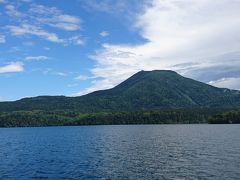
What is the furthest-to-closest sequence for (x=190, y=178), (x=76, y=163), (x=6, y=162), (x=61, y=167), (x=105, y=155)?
(x=105, y=155), (x=6, y=162), (x=76, y=163), (x=61, y=167), (x=190, y=178)

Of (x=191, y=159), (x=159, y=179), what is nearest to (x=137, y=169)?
(x=159, y=179)

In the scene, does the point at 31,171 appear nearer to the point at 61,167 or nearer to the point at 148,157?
the point at 61,167

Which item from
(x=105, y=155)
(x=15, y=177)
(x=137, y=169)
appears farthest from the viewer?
(x=105, y=155)

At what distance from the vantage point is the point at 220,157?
92312 mm

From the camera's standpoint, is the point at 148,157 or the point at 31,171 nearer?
the point at 31,171

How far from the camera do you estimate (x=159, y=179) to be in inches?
2625

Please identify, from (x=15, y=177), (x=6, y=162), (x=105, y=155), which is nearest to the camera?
(x=15, y=177)

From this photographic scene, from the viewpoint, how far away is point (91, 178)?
69.2m

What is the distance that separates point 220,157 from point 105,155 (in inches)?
1343

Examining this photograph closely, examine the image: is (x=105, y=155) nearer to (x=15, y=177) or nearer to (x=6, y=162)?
(x=6, y=162)

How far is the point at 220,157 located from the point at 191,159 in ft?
27.9

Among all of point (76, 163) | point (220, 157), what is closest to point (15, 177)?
point (76, 163)

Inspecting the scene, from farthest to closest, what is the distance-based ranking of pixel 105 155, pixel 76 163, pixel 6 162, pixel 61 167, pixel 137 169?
pixel 105 155 < pixel 6 162 < pixel 76 163 < pixel 61 167 < pixel 137 169

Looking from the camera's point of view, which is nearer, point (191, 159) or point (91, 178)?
point (91, 178)
